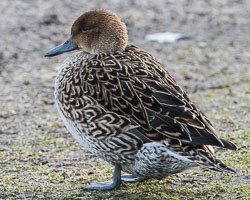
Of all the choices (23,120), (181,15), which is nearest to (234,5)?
(181,15)

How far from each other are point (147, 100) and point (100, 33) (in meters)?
1.05

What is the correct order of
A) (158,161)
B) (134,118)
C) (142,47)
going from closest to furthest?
(158,161)
(134,118)
(142,47)

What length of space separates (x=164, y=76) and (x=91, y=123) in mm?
818

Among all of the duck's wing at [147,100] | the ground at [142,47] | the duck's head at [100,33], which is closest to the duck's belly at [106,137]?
the duck's wing at [147,100]

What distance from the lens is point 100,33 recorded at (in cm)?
564

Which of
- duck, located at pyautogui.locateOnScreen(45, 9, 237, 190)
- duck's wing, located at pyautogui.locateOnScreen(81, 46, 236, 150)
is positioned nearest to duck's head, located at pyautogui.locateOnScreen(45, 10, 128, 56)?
duck, located at pyautogui.locateOnScreen(45, 9, 237, 190)

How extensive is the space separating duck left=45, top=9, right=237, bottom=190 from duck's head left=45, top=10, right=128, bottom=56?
175 mm

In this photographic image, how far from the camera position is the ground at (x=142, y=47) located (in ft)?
17.6

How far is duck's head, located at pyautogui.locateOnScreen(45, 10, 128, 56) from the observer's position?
→ 220 inches

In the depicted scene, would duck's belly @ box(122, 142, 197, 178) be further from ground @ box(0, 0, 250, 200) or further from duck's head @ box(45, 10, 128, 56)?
duck's head @ box(45, 10, 128, 56)

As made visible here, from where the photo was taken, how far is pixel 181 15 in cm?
1112

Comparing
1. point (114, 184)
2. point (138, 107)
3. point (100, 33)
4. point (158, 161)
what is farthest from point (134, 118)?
point (100, 33)

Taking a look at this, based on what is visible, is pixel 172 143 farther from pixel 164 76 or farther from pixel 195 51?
pixel 195 51

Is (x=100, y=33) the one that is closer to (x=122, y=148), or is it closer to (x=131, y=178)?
(x=122, y=148)
